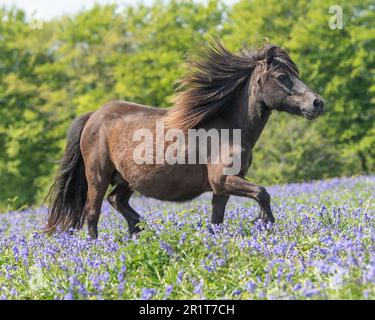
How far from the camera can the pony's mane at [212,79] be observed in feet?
23.5

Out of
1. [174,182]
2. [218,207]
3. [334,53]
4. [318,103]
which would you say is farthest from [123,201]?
[334,53]

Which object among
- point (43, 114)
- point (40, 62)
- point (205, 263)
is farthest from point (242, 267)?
point (40, 62)

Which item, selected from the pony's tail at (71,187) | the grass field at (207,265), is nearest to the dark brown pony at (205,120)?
the pony's tail at (71,187)

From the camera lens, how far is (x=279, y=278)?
4.65 metres

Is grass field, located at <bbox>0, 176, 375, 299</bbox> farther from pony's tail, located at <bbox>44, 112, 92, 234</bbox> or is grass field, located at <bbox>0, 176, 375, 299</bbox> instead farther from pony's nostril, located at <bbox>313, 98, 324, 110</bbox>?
pony's tail, located at <bbox>44, 112, 92, 234</bbox>

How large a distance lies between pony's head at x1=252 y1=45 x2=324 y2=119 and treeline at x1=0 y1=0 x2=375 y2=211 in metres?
22.4

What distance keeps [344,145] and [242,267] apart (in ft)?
88.5

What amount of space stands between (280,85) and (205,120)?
35.4 inches

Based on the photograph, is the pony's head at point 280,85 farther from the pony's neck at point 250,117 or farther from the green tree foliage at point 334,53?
the green tree foliage at point 334,53

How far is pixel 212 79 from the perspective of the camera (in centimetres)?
737

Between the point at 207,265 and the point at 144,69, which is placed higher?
the point at 144,69

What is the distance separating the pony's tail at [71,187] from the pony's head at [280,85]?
110 inches

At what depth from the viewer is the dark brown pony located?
6906mm

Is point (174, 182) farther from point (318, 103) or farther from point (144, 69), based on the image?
point (144, 69)
